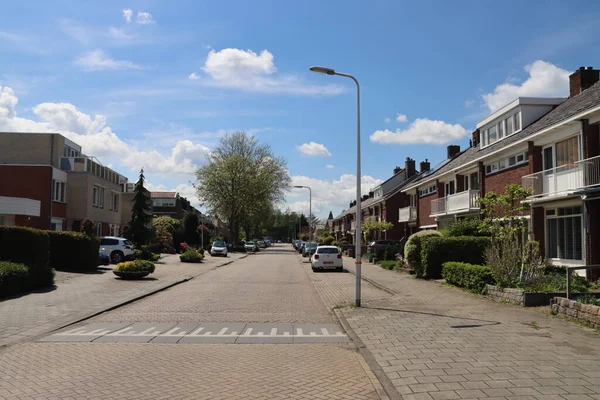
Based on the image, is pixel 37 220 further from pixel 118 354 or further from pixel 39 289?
pixel 118 354

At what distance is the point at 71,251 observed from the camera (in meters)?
22.6

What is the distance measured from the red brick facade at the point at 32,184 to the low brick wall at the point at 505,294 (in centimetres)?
2894

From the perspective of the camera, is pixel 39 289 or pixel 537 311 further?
pixel 39 289

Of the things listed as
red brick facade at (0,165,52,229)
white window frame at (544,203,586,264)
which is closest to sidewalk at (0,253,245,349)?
red brick facade at (0,165,52,229)

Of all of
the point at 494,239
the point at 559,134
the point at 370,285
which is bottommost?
the point at 370,285

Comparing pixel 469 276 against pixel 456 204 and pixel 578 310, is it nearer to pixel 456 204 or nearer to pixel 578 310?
pixel 578 310

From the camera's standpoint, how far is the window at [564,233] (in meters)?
18.7

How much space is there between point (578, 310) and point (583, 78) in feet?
56.8

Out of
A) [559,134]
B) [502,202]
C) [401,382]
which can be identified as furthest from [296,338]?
[559,134]

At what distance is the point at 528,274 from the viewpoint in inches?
553

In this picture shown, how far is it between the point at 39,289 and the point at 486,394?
1489 centimetres

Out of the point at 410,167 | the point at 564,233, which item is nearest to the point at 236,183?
the point at 410,167

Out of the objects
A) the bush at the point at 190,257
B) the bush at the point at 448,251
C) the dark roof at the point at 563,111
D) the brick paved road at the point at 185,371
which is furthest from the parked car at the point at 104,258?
the dark roof at the point at 563,111

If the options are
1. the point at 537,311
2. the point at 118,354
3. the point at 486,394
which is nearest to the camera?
the point at 486,394
